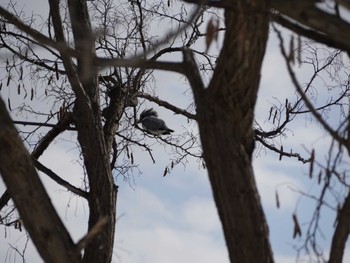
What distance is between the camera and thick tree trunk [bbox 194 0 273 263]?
12.9ft

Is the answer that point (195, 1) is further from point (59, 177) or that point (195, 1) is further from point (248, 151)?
point (59, 177)

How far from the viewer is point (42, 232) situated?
4.21 meters

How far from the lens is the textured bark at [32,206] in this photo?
4219 millimetres

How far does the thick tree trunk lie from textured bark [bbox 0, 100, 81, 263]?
0.95m

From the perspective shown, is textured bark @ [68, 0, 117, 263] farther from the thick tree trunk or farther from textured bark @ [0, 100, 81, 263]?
the thick tree trunk

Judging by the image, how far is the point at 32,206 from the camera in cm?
423

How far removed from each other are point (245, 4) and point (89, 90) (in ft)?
12.4

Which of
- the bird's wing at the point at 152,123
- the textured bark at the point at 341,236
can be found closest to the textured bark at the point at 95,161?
the bird's wing at the point at 152,123

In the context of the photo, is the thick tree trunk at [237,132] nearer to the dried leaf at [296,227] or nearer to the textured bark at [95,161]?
the dried leaf at [296,227]

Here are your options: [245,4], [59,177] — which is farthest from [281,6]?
[59,177]

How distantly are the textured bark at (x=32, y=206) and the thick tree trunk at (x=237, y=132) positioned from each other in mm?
955

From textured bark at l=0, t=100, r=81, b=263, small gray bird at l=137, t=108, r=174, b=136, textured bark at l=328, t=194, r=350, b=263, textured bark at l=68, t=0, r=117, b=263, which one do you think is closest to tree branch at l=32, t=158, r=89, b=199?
textured bark at l=68, t=0, r=117, b=263

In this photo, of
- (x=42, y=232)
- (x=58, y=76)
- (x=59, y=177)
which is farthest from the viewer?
(x=58, y=76)

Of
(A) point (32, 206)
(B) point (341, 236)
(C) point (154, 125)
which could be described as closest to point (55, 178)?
(C) point (154, 125)
